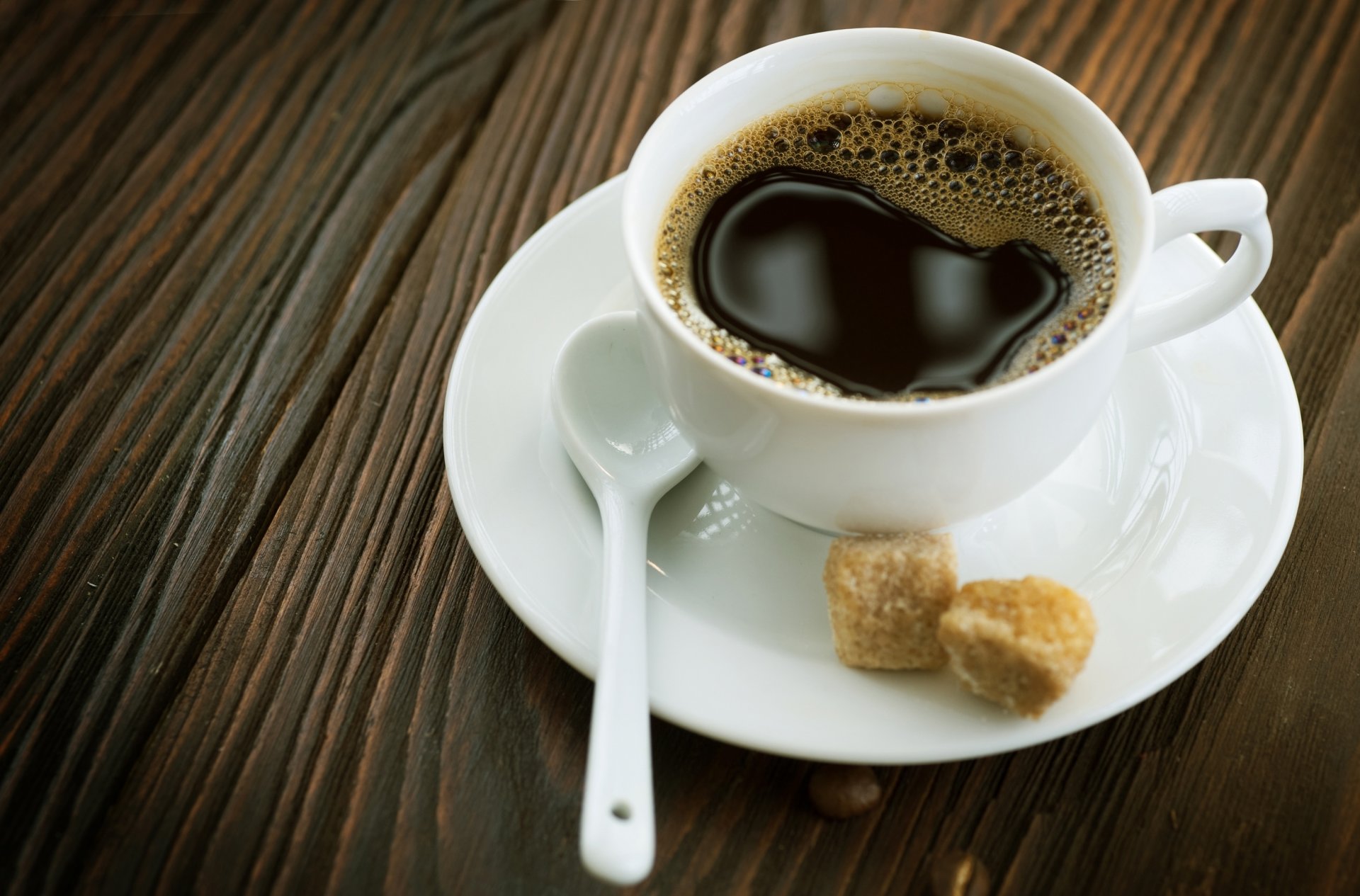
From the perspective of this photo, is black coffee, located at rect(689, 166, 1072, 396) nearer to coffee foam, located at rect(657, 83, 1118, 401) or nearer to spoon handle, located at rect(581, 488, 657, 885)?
coffee foam, located at rect(657, 83, 1118, 401)

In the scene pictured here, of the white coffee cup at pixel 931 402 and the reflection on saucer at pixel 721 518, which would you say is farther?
the reflection on saucer at pixel 721 518

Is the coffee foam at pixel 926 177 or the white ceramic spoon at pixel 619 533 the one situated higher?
the coffee foam at pixel 926 177

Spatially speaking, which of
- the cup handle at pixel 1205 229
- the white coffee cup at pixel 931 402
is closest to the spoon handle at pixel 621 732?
the white coffee cup at pixel 931 402

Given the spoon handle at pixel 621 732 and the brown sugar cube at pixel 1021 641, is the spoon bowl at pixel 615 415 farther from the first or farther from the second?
the brown sugar cube at pixel 1021 641

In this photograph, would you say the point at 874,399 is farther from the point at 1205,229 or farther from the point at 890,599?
the point at 1205,229

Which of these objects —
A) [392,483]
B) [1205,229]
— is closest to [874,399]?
[1205,229]

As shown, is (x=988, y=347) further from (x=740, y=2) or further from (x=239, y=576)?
(x=740, y=2)

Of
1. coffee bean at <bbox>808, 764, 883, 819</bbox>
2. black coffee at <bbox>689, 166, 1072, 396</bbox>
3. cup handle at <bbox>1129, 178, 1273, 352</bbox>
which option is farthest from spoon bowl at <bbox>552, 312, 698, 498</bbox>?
cup handle at <bbox>1129, 178, 1273, 352</bbox>
